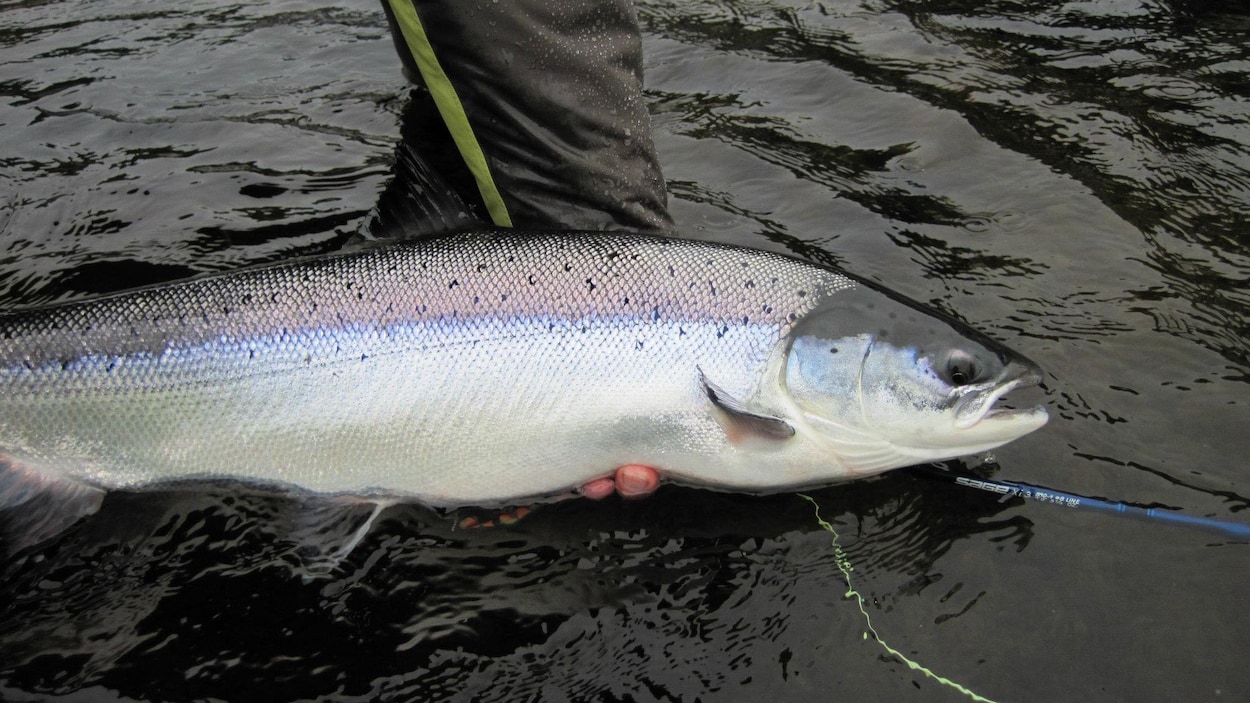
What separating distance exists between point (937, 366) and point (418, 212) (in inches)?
69.5

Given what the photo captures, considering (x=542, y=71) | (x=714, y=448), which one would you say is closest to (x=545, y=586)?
(x=714, y=448)

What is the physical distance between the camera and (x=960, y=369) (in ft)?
9.50

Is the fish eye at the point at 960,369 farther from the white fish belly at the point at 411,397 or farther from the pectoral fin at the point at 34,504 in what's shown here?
the pectoral fin at the point at 34,504

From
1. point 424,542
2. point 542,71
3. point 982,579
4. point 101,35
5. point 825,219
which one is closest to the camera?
point 982,579

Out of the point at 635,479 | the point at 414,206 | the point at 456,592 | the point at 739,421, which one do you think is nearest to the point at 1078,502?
the point at 739,421

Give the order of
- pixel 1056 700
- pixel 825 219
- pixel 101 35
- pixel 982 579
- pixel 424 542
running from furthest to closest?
pixel 101 35 < pixel 825 219 < pixel 424 542 < pixel 982 579 < pixel 1056 700

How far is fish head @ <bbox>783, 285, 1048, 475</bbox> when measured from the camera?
288cm

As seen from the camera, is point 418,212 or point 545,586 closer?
point 545,586

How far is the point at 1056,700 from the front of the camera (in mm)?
2502

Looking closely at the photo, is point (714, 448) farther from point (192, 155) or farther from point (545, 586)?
point (192, 155)

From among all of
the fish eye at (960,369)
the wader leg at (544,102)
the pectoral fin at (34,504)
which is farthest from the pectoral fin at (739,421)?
the pectoral fin at (34,504)

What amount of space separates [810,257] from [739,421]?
4.93 feet

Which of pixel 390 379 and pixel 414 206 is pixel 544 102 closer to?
pixel 414 206

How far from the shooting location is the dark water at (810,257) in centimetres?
267
